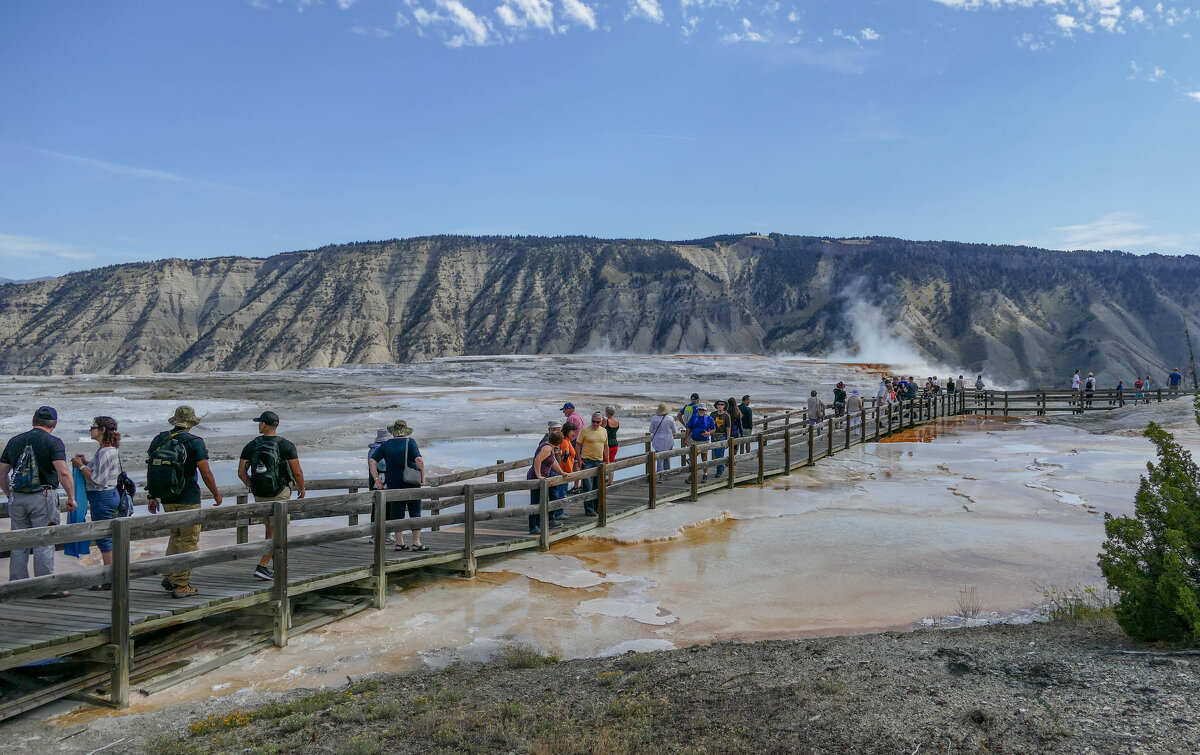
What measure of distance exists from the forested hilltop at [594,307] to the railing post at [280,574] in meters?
90.1

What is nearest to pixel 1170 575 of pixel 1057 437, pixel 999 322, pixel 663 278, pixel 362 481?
pixel 362 481

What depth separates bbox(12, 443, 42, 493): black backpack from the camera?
5734 mm

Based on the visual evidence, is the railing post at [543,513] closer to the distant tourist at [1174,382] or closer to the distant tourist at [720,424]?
the distant tourist at [720,424]

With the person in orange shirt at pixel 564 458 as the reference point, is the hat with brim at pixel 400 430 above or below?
above

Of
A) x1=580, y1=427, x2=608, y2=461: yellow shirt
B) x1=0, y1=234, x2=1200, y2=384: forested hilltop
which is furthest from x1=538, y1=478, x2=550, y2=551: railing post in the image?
x1=0, y1=234, x2=1200, y2=384: forested hilltop

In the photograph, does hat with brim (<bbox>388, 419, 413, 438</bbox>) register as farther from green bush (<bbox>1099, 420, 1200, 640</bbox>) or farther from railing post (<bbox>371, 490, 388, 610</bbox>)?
green bush (<bbox>1099, 420, 1200, 640</bbox>)

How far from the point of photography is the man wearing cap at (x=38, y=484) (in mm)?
5766

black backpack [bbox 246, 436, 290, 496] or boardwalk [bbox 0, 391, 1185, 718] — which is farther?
black backpack [bbox 246, 436, 290, 496]

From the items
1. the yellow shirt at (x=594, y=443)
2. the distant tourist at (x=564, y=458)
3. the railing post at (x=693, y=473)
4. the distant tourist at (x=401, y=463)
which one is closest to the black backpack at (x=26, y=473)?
the distant tourist at (x=401, y=463)

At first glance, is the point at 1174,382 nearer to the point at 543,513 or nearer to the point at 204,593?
the point at 543,513

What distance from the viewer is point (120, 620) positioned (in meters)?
5.03

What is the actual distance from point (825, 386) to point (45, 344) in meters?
105

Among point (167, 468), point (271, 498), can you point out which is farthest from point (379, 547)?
point (167, 468)

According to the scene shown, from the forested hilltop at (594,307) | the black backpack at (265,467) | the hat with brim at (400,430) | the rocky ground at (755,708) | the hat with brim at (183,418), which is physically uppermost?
the forested hilltop at (594,307)
